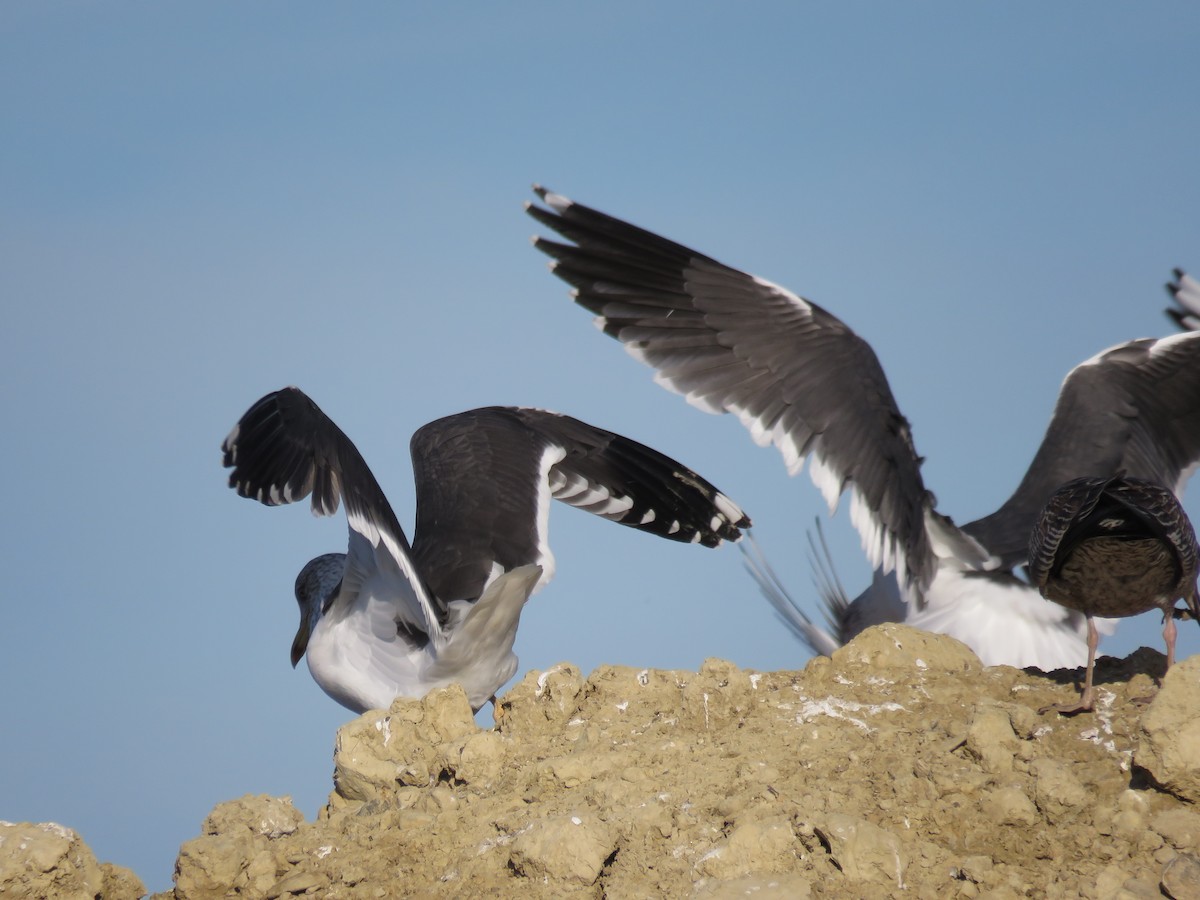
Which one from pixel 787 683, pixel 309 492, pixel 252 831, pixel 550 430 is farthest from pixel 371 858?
pixel 550 430

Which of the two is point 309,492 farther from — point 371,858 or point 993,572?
point 993,572

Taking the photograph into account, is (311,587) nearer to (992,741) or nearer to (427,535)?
(427,535)

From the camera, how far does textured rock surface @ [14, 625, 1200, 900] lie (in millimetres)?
4488

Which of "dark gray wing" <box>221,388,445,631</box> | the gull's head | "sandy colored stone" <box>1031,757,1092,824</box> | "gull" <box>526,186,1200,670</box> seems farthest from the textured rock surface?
the gull's head

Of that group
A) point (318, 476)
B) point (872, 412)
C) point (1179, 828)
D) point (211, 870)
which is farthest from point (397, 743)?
point (872, 412)

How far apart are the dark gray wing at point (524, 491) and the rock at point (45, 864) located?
2.16m

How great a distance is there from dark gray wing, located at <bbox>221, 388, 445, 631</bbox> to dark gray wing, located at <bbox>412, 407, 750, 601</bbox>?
29cm

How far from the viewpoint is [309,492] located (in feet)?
22.7

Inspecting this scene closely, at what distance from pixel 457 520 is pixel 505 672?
2.56 ft

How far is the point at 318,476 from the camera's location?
6.94 metres

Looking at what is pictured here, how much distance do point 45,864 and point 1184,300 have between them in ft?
27.8

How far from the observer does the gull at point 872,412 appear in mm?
7852

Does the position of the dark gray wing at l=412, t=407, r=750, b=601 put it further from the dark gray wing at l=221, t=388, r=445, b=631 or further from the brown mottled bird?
the brown mottled bird

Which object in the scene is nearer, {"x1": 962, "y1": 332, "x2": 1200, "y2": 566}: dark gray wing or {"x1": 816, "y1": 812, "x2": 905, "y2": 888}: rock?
{"x1": 816, "y1": 812, "x2": 905, "y2": 888}: rock
